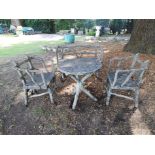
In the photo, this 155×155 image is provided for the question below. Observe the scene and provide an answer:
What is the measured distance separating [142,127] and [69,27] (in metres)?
17.8

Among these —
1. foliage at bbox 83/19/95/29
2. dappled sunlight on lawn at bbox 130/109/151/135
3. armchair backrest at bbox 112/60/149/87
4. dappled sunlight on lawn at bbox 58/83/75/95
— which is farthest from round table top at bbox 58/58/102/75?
foliage at bbox 83/19/95/29

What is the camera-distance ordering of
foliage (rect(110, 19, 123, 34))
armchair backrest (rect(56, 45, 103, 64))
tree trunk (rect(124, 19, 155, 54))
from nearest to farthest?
1. armchair backrest (rect(56, 45, 103, 64))
2. tree trunk (rect(124, 19, 155, 54))
3. foliage (rect(110, 19, 123, 34))

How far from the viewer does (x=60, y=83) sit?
17.2 ft

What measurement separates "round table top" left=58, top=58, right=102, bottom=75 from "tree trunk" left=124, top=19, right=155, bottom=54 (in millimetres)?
2539

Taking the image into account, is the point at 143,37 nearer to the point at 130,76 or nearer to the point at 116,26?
the point at 130,76

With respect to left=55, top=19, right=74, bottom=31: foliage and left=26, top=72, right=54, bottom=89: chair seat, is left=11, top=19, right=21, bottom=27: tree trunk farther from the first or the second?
left=26, top=72, right=54, bottom=89: chair seat

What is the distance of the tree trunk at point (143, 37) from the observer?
6.29 meters

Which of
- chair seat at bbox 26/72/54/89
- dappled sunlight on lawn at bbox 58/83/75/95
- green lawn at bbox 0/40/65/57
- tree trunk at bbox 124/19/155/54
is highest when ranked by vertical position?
tree trunk at bbox 124/19/155/54

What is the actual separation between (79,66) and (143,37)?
3.11 metres

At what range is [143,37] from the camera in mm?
6426

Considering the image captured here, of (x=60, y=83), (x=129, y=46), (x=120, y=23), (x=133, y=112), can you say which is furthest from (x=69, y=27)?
(x=133, y=112)

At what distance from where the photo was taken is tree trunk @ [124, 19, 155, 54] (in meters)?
6.29

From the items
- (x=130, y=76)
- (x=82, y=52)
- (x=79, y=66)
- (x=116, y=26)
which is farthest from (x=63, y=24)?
(x=130, y=76)

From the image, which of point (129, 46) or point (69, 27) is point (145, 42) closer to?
point (129, 46)
